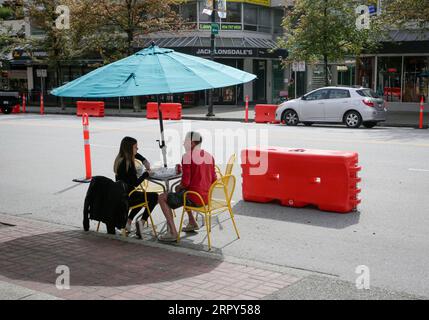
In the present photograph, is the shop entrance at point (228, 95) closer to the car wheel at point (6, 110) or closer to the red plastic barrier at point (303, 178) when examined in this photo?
the car wheel at point (6, 110)

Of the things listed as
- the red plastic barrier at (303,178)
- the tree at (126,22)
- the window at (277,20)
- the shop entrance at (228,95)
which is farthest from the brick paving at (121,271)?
the window at (277,20)

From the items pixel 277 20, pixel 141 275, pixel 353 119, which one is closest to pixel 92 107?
pixel 353 119

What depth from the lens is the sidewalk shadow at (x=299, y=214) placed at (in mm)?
7803

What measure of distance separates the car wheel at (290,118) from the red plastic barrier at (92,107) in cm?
1131

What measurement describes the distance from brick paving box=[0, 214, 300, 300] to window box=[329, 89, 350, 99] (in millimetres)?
15958

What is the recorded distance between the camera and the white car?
68.8 feet

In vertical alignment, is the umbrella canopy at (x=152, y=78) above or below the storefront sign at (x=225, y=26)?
below

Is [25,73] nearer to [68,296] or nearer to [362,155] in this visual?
[362,155]

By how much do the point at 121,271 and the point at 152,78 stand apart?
8.01ft

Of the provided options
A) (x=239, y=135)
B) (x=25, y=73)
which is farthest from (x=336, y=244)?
(x=25, y=73)

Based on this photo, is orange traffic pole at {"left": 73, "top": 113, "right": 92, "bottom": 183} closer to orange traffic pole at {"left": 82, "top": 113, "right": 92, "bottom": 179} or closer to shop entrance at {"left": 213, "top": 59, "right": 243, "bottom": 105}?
orange traffic pole at {"left": 82, "top": 113, "right": 92, "bottom": 179}

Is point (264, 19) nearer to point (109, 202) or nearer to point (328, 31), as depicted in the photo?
point (328, 31)

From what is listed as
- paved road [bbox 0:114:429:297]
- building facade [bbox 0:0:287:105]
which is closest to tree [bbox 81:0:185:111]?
building facade [bbox 0:0:287:105]
